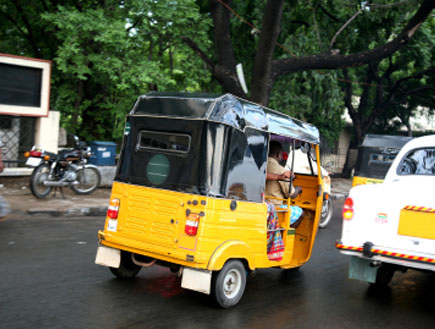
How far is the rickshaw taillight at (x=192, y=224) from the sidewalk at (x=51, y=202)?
19.3 ft

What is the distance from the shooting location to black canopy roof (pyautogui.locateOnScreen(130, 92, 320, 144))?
5.00m

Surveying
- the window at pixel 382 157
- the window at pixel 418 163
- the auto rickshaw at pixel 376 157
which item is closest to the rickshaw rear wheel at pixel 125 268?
the window at pixel 418 163

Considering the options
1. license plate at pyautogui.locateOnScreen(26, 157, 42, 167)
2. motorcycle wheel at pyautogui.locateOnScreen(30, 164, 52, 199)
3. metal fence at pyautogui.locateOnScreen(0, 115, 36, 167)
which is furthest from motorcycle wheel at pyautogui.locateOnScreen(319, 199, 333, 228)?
metal fence at pyautogui.locateOnScreen(0, 115, 36, 167)

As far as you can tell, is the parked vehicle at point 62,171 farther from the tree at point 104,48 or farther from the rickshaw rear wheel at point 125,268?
the rickshaw rear wheel at point 125,268

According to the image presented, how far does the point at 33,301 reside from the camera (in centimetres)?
488

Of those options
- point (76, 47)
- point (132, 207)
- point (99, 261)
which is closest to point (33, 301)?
point (99, 261)

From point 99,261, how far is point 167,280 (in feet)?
2.95

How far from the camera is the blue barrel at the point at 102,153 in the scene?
1412cm

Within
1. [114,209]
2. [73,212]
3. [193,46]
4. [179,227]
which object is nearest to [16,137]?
[73,212]

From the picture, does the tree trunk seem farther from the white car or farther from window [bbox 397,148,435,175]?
the white car

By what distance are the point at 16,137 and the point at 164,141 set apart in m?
9.65

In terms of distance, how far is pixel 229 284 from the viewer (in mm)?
5195

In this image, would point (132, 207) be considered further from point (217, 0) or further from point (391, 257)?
point (217, 0)

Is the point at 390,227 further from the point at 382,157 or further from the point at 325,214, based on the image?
the point at 382,157
